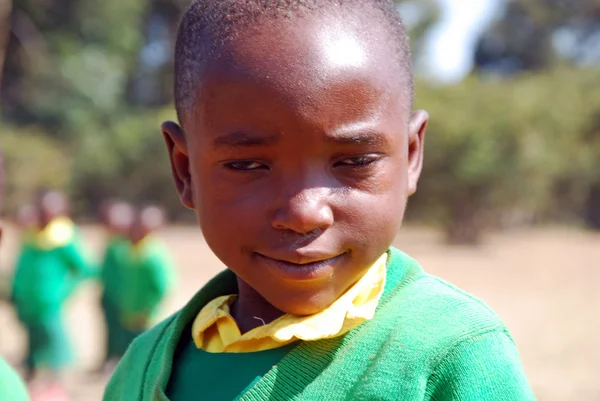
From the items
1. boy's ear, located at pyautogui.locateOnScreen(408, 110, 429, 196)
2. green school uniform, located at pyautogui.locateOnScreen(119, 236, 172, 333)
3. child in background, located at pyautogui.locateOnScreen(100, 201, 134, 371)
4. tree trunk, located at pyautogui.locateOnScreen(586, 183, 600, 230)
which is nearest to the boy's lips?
boy's ear, located at pyautogui.locateOnScreen(408, 110, 429, 196)

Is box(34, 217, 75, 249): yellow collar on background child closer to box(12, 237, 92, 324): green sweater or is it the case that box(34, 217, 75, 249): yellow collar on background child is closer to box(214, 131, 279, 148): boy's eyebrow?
box(12, 237, 92, 324): green sweater

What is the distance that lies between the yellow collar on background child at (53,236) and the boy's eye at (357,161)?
6.25 meters

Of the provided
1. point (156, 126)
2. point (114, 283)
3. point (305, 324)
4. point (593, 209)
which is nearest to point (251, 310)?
point (305, 324)

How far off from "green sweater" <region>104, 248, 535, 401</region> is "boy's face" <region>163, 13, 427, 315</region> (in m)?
0.08

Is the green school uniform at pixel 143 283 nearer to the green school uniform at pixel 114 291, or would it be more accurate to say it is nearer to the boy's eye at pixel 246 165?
the green school uniform at pixel 114 291

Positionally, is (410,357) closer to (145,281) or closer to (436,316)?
(436,316)

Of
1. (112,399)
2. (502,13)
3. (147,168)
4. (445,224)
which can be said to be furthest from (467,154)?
(502,13)

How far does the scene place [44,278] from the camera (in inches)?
278

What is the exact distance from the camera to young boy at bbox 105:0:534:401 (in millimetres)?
1229

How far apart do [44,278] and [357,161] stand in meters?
6.27

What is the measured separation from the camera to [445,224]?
62.7 ft

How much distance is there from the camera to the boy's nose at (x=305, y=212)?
1.23 meters

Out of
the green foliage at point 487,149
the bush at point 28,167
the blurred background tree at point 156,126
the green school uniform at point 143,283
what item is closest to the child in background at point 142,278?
the green school uniform at point 143,283

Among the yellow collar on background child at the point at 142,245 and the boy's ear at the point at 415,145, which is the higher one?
the yellow collar on background child at the point at 142,245
